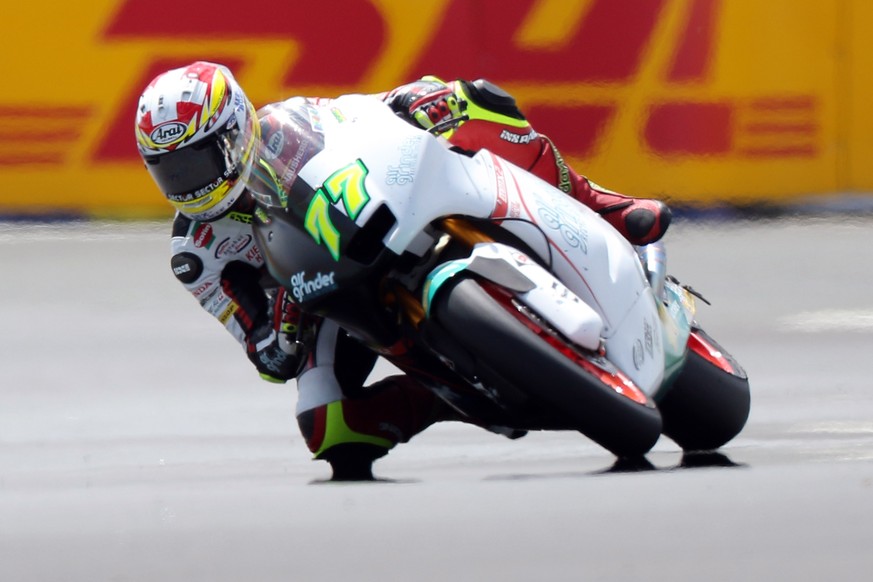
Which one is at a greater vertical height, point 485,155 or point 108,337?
point 485,155

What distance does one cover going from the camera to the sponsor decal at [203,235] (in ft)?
12.8

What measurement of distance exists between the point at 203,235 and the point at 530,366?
3.59 ft

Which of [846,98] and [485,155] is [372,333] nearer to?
[485,155]

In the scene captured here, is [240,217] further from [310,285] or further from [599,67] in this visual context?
[599,67]

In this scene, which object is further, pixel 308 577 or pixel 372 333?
pixel 372 333

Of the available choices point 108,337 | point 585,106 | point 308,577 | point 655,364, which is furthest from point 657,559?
point 585,106

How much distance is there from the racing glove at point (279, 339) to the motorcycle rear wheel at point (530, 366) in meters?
0.65

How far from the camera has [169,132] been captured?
3.48 meters

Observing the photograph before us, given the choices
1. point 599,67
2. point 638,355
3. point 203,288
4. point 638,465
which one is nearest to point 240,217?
point 203,288

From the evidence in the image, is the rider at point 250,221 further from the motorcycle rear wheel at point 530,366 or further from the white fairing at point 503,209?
the motorcycle rear wheel at point 530,366

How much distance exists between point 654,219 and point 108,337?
8.42 ft

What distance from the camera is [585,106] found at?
727 centimetres

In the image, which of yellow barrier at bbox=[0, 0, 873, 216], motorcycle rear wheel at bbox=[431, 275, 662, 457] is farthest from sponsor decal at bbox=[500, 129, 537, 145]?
yellow barrier at bbox=[0, 0, 873, 216]

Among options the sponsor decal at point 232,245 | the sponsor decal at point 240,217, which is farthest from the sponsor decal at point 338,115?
the sponsor decal at point 232,245
